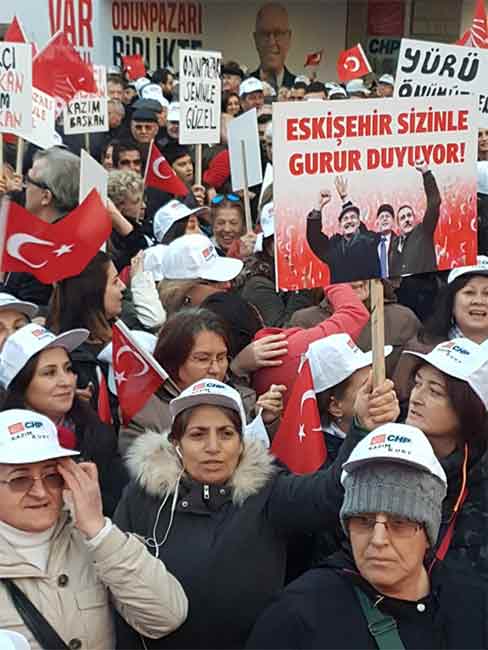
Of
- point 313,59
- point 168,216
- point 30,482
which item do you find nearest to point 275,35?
point 313,59

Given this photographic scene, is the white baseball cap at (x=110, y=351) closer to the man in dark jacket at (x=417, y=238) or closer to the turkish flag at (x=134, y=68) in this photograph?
the man in dark jacket at (x=417, y=238)

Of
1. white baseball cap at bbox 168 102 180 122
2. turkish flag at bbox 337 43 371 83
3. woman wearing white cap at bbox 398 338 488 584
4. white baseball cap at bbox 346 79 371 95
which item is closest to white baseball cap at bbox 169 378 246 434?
woman wearing white cap at bbox 398 338 488 584

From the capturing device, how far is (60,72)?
946 centimetres

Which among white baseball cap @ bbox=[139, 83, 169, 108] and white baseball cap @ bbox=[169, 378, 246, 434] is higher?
white baseball cap @ bbox=[139, 83, 169, 108]

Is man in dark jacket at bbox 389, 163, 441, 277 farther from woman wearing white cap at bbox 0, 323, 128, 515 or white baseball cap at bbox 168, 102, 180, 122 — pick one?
white baseball cap at bbox 168, 102, 180, 122

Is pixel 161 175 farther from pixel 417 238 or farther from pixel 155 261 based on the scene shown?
pixel 417 238

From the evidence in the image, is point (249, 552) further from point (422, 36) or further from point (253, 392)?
point (422, 36)

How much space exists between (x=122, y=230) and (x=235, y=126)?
1525 millimetres

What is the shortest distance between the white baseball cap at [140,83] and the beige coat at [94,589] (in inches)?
445

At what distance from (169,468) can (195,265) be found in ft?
7.62

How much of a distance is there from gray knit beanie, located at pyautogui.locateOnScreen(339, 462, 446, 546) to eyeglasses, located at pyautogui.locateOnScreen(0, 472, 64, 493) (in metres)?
0.84

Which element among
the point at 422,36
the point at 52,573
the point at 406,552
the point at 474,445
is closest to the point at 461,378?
the point at 474,445

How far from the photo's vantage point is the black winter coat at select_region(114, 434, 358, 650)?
3.42m

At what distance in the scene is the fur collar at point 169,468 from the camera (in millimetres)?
3533
